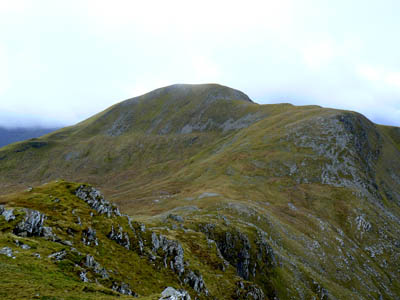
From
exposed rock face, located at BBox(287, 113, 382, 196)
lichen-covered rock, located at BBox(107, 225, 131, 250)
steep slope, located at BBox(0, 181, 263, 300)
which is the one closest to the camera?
steep slope, located at BBox(0, 181, 263, 300)

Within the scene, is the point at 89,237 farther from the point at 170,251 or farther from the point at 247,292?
the point at 247,292

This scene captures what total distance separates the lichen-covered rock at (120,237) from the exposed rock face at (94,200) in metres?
4.44

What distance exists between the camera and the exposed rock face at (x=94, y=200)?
38.2 metres

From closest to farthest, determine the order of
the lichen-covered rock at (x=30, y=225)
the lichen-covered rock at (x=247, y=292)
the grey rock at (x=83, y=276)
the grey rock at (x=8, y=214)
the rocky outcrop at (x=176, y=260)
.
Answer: the grey rock at (x=83, y=276), the lichen-covered rock at (x=30, y=225), the grey rock at (x=8, y=214), the rocky outcrop at (x=176, y=260), the lichen-covered rock at (x=247, y=292)

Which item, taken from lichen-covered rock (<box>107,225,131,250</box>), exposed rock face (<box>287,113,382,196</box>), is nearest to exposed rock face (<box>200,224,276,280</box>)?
lichen-covered rock (<box>107,225,131,250</box>)

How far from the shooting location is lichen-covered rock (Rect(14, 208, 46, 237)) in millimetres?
25359

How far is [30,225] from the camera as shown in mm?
25938

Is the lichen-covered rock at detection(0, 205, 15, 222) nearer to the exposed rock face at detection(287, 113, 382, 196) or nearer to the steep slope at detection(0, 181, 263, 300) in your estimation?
the steep slope at detection(0, 181, 263, 300)

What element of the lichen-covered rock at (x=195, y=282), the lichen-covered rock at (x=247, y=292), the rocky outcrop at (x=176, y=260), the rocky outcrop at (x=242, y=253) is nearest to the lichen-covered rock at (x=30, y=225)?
the rocky outcrop at (x=176, y=260)

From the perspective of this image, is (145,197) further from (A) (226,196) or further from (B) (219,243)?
(B) (219,243)

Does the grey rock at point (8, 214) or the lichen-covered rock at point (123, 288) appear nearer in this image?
the lichen-covered rock at point (123, 288)

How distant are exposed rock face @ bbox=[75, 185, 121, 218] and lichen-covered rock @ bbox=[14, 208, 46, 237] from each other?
11003mm

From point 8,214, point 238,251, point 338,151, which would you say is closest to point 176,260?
point 8,214

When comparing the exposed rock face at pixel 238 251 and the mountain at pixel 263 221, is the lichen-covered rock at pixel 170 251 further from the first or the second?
the exposed rock face at pixel 238 251
